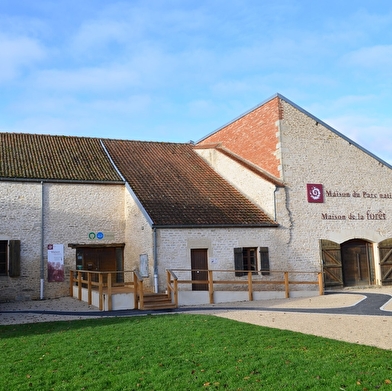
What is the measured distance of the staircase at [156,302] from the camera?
1423 centimetres

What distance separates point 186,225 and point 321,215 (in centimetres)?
597

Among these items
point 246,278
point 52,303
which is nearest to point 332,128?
point 246,278

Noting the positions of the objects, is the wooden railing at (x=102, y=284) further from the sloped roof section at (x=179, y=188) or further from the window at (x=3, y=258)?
the sloped roof section at (x=179, y=188)

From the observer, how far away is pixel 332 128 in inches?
806

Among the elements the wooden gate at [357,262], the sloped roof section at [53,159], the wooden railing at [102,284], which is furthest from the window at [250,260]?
the sloped roof section at [53,159]

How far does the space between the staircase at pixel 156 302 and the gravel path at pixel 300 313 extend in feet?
2.17

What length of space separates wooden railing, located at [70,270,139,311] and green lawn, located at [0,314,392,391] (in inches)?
165

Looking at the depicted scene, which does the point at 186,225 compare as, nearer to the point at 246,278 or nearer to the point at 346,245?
the point at 246,278

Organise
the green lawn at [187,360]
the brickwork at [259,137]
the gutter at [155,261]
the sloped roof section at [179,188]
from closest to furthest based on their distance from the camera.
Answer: the green lawn at [187,360] < the gutter at [155,261] < the sloped roof section at [179,188] < the brickwork at [259,137]

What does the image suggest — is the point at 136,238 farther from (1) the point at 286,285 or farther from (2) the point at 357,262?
(2) the point at 357,262

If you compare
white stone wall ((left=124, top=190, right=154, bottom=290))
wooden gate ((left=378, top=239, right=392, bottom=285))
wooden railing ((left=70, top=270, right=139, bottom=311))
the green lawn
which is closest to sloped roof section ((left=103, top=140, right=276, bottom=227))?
white stone wall ((left=124, top=190, right=154, bottom=290))

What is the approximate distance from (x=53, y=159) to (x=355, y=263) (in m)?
13.1

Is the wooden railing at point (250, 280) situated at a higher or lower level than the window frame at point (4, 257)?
lower

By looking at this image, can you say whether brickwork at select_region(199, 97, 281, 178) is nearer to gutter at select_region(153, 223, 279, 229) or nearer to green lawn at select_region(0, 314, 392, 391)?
gutter at select_region(153, 223, 279, 229)
